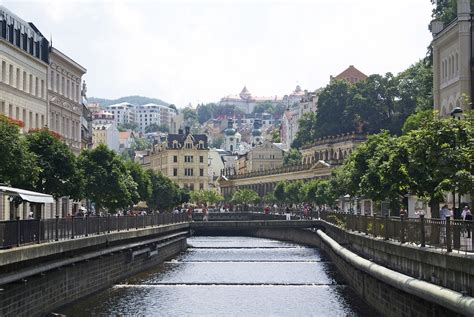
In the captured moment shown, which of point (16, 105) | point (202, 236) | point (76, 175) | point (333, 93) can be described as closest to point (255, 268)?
point (76, 175)

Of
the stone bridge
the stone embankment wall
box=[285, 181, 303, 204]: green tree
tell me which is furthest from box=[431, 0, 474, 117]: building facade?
box=[285, 181, 303, 204]: green tree

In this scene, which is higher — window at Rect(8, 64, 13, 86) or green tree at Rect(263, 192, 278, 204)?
window at Rect(8, 64, 13, 86)

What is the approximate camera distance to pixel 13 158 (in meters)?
45.7

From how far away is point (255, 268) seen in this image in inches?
2692

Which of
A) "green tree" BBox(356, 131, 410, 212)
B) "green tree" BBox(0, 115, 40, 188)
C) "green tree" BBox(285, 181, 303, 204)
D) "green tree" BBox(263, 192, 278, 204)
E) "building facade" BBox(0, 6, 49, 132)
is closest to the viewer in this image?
"green tree" BBox(356, 131, 410, 212)

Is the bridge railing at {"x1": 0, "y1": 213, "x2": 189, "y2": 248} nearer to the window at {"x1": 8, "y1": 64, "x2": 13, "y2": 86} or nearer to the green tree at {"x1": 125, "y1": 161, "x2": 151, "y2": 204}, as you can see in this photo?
the window at {"x1": 8, "y1": 64, "x2": 13, "y2": 86}

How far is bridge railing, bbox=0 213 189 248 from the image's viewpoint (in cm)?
3167

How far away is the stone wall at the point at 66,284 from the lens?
32375 millimetres

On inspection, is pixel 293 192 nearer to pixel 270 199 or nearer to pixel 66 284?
pixel 270 199

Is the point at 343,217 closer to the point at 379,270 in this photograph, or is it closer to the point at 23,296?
the point at 379,270

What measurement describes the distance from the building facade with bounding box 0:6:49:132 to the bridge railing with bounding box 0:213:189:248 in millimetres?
14993

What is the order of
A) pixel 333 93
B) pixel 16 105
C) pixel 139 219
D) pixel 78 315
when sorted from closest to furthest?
pixel 78 315
pixel 139 219
pixel 16 105
pixel 333 93

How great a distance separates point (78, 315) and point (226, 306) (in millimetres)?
8210

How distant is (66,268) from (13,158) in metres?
7.19
